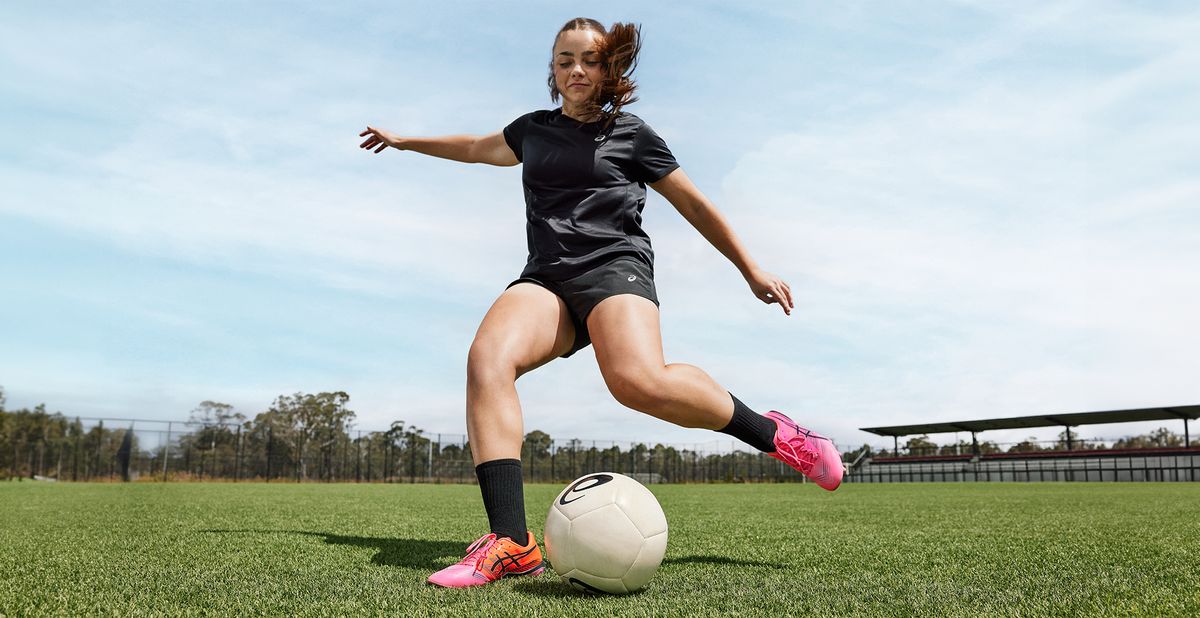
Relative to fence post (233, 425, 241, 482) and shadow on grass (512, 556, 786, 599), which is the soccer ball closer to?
shadow on grass (512, 556, 786, 599)

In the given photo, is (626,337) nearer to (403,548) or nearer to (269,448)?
(403,548)

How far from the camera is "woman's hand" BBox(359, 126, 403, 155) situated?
4176 millimetres

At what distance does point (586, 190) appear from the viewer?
3.43 metres

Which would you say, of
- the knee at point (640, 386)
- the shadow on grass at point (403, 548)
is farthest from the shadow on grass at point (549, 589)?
the knee at point (640, 386)

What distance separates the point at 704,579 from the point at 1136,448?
158ft

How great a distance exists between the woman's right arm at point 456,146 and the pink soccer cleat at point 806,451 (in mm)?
1756

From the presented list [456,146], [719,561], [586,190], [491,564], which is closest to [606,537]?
[491,564]

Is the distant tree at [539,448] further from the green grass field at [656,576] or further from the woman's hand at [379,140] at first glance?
the woman's hand at [379,140]

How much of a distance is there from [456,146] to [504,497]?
1.93 meters

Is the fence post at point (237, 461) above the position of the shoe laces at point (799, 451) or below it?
below

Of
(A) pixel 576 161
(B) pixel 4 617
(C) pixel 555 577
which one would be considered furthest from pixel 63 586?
(A) pixel 576 161

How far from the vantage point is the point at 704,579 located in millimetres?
2930

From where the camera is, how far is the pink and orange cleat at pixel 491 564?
2652 millimetres

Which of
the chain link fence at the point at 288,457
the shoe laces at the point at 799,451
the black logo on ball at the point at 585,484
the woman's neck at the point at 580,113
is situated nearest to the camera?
the black logo on ball at the point at 585,484
